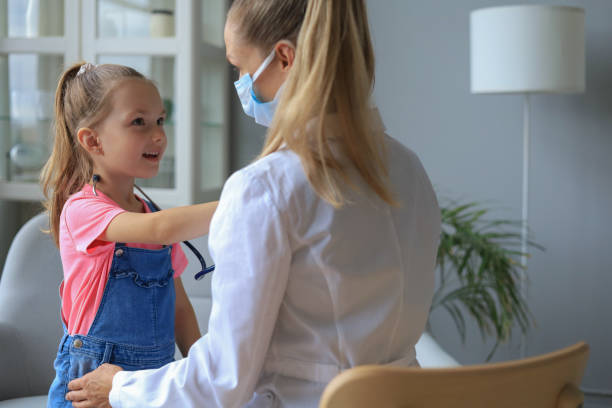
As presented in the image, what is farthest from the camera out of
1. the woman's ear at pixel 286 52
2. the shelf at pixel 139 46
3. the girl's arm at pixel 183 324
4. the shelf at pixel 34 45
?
the shelf at pixel 34 45

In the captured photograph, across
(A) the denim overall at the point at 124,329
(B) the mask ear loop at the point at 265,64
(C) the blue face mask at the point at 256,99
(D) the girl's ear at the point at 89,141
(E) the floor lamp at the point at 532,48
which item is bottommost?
(A) the denim overall at the point at 124,329

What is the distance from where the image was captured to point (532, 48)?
276cm

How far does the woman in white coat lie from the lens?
2.75ft

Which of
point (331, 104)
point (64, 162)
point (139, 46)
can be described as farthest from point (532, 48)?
point (331, 104)

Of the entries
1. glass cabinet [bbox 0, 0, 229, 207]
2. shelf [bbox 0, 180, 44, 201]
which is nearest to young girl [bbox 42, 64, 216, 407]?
glass cabinet [bbox 0, 0, 229, 207]

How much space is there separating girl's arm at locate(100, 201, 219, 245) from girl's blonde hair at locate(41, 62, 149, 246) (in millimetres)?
247

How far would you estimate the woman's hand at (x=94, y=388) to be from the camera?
108 centimetres

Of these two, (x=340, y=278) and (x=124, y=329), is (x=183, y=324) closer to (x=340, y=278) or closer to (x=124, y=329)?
(x=124, y=329)

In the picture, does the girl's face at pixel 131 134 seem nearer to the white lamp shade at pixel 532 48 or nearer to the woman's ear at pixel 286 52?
the woman's ear at pixel 286 52

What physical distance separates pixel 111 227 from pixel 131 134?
0.20 m

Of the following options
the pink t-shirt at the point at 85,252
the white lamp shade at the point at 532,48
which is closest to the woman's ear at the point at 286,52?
the pink t-shirt at the point at 85,252

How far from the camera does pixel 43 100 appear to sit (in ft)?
10.5

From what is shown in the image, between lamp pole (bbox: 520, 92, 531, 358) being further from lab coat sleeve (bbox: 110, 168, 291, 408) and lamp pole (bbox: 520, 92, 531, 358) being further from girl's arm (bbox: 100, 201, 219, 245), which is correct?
lab coat sleeve (bbox: 110, 168, 291, 408)

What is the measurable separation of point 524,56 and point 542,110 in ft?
1.84
